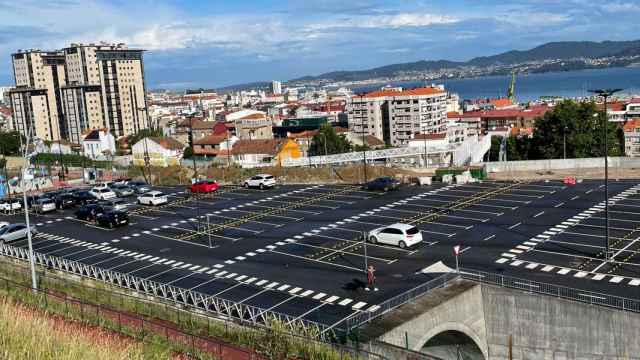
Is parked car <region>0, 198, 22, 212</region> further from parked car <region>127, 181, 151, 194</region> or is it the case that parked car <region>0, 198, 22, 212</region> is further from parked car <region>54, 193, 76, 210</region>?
parked car <region>127, 181, 151, 194</region>

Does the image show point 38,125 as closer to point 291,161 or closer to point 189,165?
point 189,165

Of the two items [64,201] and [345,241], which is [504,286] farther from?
[64,201]

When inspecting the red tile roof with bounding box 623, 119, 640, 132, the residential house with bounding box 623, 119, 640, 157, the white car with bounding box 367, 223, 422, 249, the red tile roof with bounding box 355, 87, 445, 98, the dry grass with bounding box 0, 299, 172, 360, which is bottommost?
the residential house with bounding box 623, 119, 640, 157

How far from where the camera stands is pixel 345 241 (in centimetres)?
3347

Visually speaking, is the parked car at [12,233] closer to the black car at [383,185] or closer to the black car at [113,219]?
the black car at [113,219]

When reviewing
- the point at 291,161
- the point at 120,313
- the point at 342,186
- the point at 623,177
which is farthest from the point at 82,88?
the point at 120,313

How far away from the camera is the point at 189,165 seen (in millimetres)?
74000

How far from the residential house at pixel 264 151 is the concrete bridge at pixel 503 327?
56727 millimetres

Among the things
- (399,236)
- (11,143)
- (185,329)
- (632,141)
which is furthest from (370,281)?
(11,143)

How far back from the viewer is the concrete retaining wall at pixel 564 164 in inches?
2180

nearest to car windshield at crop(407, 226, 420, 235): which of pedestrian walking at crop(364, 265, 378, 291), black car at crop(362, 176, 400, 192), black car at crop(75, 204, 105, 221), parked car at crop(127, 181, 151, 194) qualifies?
pedestrian walking at crop(364, 265, 378, 291)

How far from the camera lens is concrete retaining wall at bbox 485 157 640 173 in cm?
5538

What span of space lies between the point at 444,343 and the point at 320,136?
69099mm

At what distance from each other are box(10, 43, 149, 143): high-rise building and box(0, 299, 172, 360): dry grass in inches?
5352
